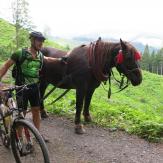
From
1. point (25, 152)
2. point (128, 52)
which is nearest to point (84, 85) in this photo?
point (128, 52)

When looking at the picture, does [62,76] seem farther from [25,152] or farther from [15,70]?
[25,152]

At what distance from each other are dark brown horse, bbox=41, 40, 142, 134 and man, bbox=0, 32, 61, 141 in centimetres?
128

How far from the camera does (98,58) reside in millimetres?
7750

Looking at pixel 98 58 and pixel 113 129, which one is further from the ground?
pixel 98 58

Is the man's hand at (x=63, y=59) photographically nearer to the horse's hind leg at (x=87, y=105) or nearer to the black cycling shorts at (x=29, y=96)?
the horse's hind leg at (x=87, y=105)

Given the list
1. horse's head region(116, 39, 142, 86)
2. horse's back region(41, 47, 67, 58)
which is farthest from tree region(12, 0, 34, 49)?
horse's head region(116, 39, 142, 86)

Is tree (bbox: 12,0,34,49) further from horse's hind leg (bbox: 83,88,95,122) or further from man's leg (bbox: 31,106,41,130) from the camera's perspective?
man's leg (bbox: 31,106,41,130)

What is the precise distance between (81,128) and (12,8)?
12.0 metres

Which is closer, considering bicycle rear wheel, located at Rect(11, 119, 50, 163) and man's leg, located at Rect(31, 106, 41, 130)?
bicycle rear wheel, located at Rect(11, 119, 50, 163)

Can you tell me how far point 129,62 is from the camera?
7531 mm

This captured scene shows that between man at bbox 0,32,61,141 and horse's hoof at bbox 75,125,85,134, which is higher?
man at bbox 0,32,61,141

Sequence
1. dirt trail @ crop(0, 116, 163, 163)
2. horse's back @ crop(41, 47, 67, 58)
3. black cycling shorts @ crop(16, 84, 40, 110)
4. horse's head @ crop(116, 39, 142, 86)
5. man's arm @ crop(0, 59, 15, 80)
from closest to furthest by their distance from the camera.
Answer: man's arm @ crop(0, 59, 15, 80)
black cycling shorts @ crop(16, 84, 40, 110)
dirt trail @ crop(0, 116, 163, 163)
horse's head @ crop(116, 39, 142, 86)
horse's back @ crop(41, 47, 67, 58)

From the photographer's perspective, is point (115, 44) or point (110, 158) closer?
point (110, 158)

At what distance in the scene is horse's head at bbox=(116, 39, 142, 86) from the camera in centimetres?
743
